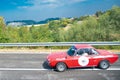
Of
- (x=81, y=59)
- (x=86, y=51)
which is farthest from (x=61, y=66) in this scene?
(x=86, y=51)

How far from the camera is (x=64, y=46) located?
79.6 feet

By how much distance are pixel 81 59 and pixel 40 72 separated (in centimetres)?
254

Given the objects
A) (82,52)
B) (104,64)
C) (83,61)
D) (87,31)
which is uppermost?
(87,31)

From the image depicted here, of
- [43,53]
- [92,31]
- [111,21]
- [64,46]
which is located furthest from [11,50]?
[111,21]

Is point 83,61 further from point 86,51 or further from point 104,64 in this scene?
point 104,64

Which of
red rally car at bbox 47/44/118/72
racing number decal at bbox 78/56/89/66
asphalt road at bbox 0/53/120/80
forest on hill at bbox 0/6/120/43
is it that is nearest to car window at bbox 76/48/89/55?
red rally car at bbox 47/44/118/72

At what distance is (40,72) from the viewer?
1581 cm

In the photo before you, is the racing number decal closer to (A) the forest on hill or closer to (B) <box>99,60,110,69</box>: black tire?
(B) <box>99,60,110,69</box>: black tire

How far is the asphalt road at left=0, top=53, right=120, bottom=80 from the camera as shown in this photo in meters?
14.6

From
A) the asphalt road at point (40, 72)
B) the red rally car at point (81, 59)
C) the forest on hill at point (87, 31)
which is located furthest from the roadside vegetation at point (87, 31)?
the red rally car at point (81, 59)

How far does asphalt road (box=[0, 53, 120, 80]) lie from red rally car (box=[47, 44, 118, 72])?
0.37m

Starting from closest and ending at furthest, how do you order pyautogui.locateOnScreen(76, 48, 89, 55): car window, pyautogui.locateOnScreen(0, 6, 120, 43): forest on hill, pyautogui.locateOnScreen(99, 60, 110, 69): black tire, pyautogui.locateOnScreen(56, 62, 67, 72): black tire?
pyautogui.locateOnScreen(56, 62, 67, 72): black tire
pyautogui.locateOnScreen(76, 48, 89, 55): car window
pyautogui.locateOnScreen(99, 60, 110, 69): black tire
pyautogui.locateOnScreen(0, 6, 120, 43): forest on hill

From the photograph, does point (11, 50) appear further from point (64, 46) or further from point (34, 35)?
point (34, 35)

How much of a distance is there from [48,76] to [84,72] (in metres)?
2.20
